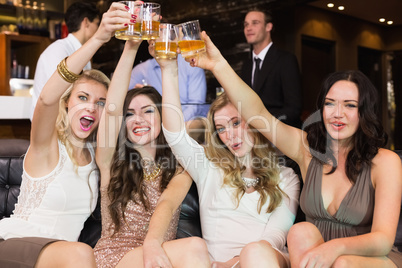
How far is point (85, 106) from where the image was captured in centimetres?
209

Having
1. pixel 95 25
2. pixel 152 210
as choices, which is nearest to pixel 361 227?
pixel 152 210

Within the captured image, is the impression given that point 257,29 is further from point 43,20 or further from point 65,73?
point 43,20

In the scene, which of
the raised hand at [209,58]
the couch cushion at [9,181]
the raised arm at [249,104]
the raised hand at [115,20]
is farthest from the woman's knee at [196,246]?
the couch cushion at [9,181]

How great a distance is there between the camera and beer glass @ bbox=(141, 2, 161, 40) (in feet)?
5.67

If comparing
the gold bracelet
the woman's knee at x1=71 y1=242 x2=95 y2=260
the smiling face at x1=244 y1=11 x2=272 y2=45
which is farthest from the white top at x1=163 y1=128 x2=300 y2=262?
the smiling face at x1=244 y1=11 x2=272 y2=45

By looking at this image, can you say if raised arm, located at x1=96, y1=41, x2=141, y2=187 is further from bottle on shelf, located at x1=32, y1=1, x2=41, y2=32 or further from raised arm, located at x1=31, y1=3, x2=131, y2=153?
bottle on shelf, located at x1=32, y1=1, x2=41, y2=32

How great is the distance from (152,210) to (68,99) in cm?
61

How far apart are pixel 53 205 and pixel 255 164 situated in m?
0.87

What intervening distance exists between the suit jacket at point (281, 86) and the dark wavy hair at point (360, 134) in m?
1.46

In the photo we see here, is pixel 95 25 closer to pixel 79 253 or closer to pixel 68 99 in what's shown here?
pixel 68 99

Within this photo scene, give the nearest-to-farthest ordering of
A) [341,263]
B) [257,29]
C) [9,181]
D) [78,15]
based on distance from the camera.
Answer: [341,263] < [9,181] < [78,15] < [257,29]

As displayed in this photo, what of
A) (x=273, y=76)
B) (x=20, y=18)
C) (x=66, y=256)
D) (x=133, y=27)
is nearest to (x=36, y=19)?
(x=20, y=18)

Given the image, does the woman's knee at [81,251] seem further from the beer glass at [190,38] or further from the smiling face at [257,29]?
the smiling face at [257,29]

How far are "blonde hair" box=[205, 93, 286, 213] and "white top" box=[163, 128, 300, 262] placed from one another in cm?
3
